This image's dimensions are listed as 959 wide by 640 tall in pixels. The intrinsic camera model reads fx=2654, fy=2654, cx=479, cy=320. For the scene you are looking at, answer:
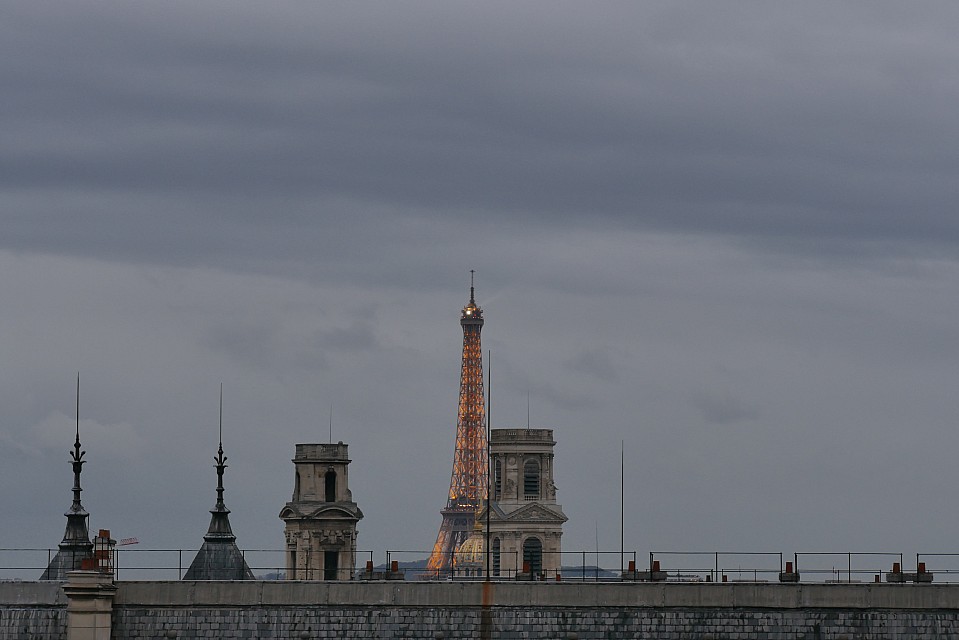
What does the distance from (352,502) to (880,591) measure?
97.8 metres

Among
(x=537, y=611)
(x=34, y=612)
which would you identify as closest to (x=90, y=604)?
(x=34, y=612)

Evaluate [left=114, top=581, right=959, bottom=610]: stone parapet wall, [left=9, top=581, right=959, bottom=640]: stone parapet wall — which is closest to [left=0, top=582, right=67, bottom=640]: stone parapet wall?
[left=9, top=581, right=959, bottom=640]: stone parapet wall

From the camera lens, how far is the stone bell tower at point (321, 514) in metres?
184

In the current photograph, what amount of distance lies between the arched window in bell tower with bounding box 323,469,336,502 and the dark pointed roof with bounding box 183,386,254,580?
51202 mm

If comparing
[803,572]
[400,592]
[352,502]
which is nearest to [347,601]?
[400,592]

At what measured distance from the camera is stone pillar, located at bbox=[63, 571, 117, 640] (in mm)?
91750

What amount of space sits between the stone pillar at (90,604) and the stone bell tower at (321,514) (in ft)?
295

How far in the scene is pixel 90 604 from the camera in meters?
91.8

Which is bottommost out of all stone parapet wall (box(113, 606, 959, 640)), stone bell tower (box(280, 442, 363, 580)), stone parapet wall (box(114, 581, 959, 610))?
stone parapet wall (box(113, 606, 959, 640))

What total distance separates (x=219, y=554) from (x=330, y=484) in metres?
56.8

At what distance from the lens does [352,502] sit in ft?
613

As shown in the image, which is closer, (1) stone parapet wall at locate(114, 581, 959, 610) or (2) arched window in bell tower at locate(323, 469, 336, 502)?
(1) stone parapet wall at locate(114, 581, 959, 610)

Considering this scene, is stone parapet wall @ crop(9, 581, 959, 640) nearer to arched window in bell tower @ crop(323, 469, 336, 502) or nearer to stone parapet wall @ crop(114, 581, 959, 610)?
stone parapet wall @ crop(114, 581, 959, 610)

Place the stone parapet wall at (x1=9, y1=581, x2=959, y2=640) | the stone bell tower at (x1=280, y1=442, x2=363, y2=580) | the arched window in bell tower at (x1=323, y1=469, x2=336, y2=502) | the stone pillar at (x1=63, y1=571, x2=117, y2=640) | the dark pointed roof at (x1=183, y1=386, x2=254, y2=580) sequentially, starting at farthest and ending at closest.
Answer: the arched window in bell tower at (x1=323, y1=469, x2=336, y2=502) < the stone bell tower at (x1=280, y1=442, x2=363, y2=580) < the dark pointed roof at (x1=183, y1=386, x2=254, y2=580) < the stone pillar at (x1=63, y1=571, x2=117, y2=640) < the stone parapet wall at (x1=9, y1=581, x2=959, y2=640)
